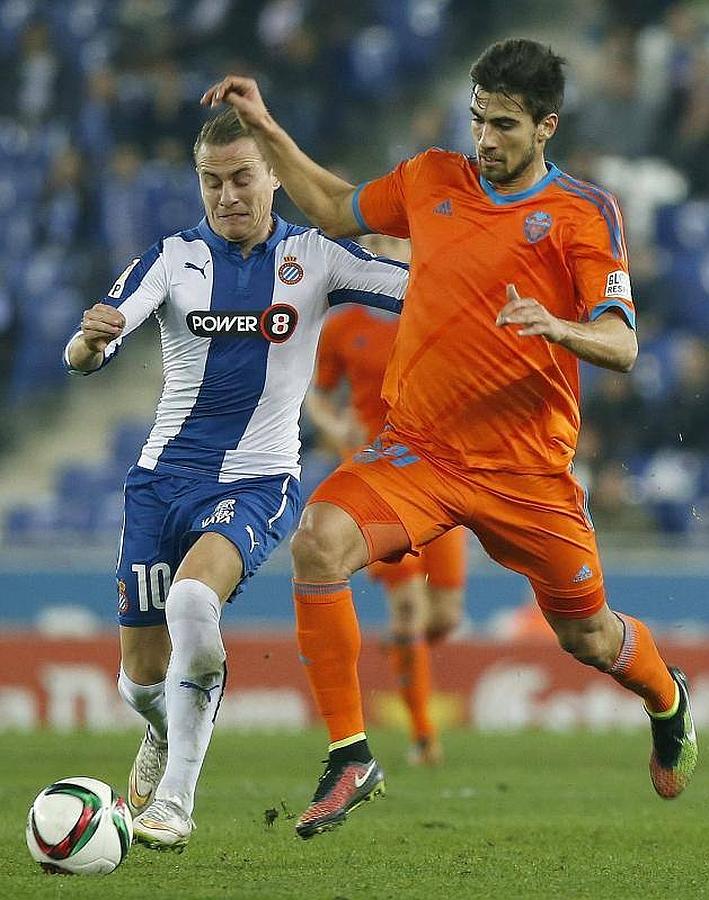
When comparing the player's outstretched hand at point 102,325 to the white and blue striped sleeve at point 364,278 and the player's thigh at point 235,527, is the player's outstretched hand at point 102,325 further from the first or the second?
the white and blue striped sleeve at point 364,278

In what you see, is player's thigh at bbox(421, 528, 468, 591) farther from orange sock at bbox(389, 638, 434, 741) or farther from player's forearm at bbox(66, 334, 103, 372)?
player's forearm at bbox(66, 334, 103, 372)

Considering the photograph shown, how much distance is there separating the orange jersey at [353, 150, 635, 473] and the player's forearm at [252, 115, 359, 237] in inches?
2.9

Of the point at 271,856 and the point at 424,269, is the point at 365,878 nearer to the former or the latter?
the point at 271,856

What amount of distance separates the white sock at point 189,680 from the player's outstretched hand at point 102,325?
0.85m

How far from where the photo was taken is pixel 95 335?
17.8 feet

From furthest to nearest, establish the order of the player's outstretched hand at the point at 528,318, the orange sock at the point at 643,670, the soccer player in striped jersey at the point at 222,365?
the orange sock at the point at 643,670 < the soccer player in striped jersey at the point at 222,365 < the player's outstretched hand at the point at 528,318

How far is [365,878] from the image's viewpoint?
5.01m

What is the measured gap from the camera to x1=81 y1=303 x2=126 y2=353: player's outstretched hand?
5.39m

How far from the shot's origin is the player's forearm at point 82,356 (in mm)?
5555

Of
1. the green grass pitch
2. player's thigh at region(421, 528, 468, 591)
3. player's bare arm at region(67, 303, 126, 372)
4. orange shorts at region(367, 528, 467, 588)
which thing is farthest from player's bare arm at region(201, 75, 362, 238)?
player's thigh at region(421, 528, 468, 591)

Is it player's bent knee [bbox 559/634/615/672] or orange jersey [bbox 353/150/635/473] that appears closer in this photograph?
orange jersey [bbox 353/150/635/473]

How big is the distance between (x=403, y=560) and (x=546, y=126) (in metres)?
4.08

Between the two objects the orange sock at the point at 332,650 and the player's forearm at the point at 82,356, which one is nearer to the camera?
the orange sock at the point at 332,650

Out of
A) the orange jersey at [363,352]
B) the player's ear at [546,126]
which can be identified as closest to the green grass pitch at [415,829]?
the orange jersey at [363,352]
